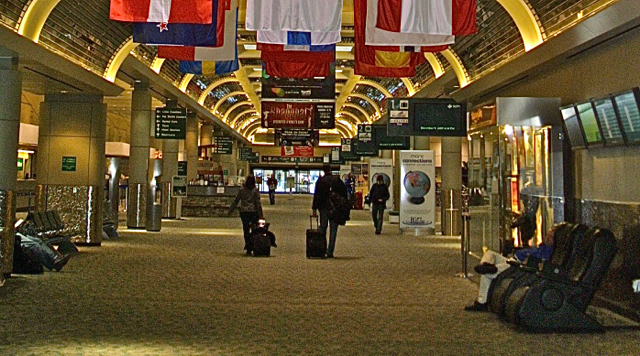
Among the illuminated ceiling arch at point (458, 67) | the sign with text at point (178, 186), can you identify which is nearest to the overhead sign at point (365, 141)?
the sign with text at point (178, 186)

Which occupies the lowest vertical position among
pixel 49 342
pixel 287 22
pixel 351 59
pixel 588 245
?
pixel 49 342

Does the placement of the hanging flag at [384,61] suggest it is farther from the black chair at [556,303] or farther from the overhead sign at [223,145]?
the overhead sign at [223,145]

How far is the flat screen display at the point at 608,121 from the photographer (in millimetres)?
8367

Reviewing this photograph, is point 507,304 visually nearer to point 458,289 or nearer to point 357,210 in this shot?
point 458,289

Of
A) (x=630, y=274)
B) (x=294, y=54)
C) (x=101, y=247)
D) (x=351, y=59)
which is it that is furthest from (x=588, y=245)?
(x=351, y=59)

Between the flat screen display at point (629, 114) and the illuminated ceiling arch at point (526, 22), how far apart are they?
4.36 meters

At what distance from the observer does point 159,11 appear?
9.03 metres

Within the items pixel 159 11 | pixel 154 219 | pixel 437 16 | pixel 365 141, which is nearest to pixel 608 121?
pixel 437 16

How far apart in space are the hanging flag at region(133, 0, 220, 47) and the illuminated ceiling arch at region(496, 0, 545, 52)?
572 cm

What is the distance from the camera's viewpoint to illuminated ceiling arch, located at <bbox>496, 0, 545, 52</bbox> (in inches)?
491

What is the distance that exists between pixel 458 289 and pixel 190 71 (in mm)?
7559

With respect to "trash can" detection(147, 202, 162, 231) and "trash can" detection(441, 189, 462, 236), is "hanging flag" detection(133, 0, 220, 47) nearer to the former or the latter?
"trash can" detection(147, 202, 162, 231)

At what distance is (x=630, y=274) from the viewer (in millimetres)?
7953

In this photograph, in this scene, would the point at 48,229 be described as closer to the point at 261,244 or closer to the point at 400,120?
the point at 261,244
